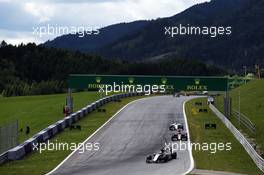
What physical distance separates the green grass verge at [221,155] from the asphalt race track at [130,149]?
103 centimetres

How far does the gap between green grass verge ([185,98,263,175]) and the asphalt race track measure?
1.03 m

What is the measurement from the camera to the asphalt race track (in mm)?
30578

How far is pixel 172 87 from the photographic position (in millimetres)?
56656

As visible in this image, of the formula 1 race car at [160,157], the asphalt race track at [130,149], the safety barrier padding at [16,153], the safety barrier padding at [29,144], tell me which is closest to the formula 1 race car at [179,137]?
the asphalt race track at [130,149]

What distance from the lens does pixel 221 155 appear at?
122ft

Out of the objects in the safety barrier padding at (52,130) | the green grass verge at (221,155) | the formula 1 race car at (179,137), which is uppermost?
the safety barrier padding at (52,130)

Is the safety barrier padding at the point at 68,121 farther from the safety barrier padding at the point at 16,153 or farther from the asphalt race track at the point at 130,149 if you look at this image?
the safety barrier padding at the point at 16,153

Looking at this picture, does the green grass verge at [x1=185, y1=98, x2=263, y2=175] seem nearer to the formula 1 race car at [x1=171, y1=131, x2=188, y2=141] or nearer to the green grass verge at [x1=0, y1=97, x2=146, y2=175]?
the formula 1 race car at [x1=171, y1=131, x2=188, y2=141]

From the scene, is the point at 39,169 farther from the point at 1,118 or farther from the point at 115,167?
the point at 1,118

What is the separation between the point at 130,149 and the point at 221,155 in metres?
5.85

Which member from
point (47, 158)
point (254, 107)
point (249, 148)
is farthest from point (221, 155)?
point (254, 107)

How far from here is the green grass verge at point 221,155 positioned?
32219 mm

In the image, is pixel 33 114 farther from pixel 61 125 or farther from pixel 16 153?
pixel 16 153

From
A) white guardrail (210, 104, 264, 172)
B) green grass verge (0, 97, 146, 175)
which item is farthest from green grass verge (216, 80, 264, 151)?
green grass verge (0, 97, 146, 175)
